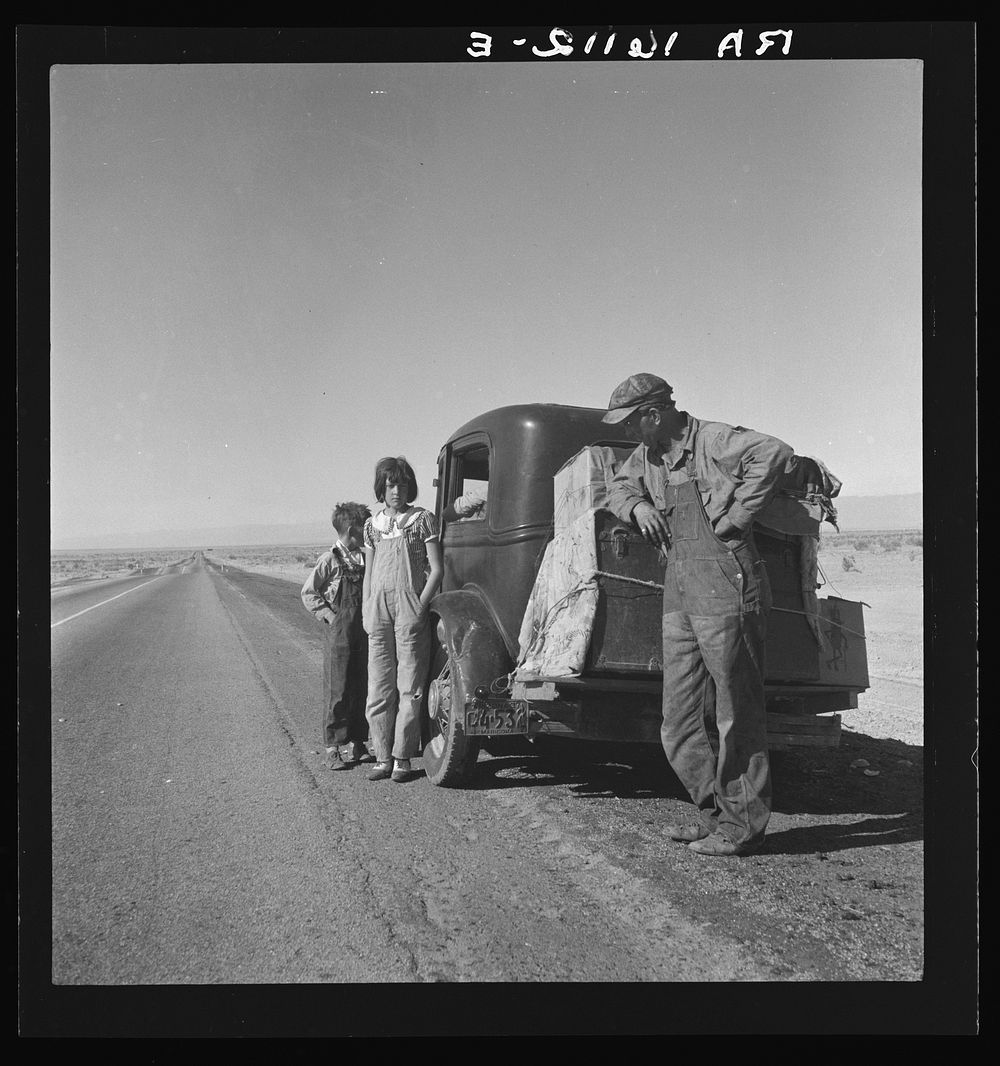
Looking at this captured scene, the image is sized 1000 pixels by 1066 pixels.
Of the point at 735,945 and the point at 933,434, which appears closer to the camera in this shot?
the point at 735,945

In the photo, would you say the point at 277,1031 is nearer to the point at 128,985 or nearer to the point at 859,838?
the point at 128,985

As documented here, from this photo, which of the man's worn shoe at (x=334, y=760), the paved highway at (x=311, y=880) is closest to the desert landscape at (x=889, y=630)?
the paved highway at (x=311, y=880)

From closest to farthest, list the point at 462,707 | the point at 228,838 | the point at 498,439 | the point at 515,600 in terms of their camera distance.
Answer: the point at 228,838, the point at 462,707, the point at 515,600, the point at 498,439

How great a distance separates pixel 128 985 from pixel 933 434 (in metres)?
Answer: 3.53

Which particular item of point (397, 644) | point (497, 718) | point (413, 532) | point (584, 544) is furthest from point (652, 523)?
point (397, 644)

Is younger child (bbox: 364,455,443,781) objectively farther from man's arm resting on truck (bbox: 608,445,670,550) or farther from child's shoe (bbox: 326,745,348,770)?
man's arm resting on truck (bbox: 608,445,670,550)

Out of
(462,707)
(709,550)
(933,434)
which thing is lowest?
(462,707)

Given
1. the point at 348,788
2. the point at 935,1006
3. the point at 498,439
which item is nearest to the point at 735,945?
the point at 935,1006

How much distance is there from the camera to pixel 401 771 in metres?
4.91

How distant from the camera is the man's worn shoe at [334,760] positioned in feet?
16.9

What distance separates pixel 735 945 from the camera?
9.14 feet

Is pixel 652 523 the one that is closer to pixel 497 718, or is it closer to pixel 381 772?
pixel 497 718

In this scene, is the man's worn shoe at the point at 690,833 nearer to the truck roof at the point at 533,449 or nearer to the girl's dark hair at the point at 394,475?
the truck roof at the point at 533,449

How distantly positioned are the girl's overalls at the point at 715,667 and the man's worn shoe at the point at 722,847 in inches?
1.3
